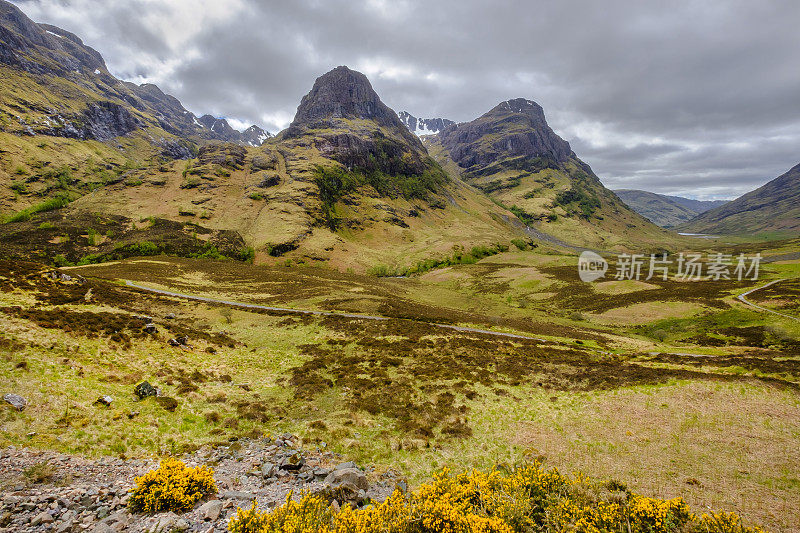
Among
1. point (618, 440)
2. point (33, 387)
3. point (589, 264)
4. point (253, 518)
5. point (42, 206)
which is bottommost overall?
point (618, 440)

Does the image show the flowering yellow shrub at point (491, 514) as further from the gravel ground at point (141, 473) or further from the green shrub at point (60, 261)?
the green shrub at point (60, 261)

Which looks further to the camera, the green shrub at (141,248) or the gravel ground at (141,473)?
A: the green shrub at (141,248)

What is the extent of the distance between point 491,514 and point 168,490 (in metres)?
11.4

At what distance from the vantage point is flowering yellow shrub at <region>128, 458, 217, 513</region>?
33.1 feet

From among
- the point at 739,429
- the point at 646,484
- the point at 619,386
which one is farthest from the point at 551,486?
the point at 619,386

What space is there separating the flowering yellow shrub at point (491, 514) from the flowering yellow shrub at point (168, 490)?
1866 mm

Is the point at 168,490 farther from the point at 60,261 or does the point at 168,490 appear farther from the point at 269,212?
the point at 269,212

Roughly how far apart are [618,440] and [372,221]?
598ft

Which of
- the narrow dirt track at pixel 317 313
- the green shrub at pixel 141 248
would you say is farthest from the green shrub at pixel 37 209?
the narrow dirt track at pixel 317 313

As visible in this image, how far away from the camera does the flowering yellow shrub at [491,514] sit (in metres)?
9.38

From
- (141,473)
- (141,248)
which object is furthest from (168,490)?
(141,248)

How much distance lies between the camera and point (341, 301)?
53438 mm

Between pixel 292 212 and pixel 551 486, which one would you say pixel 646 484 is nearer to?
pixel 551 486

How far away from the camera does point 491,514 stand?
11148 mm
